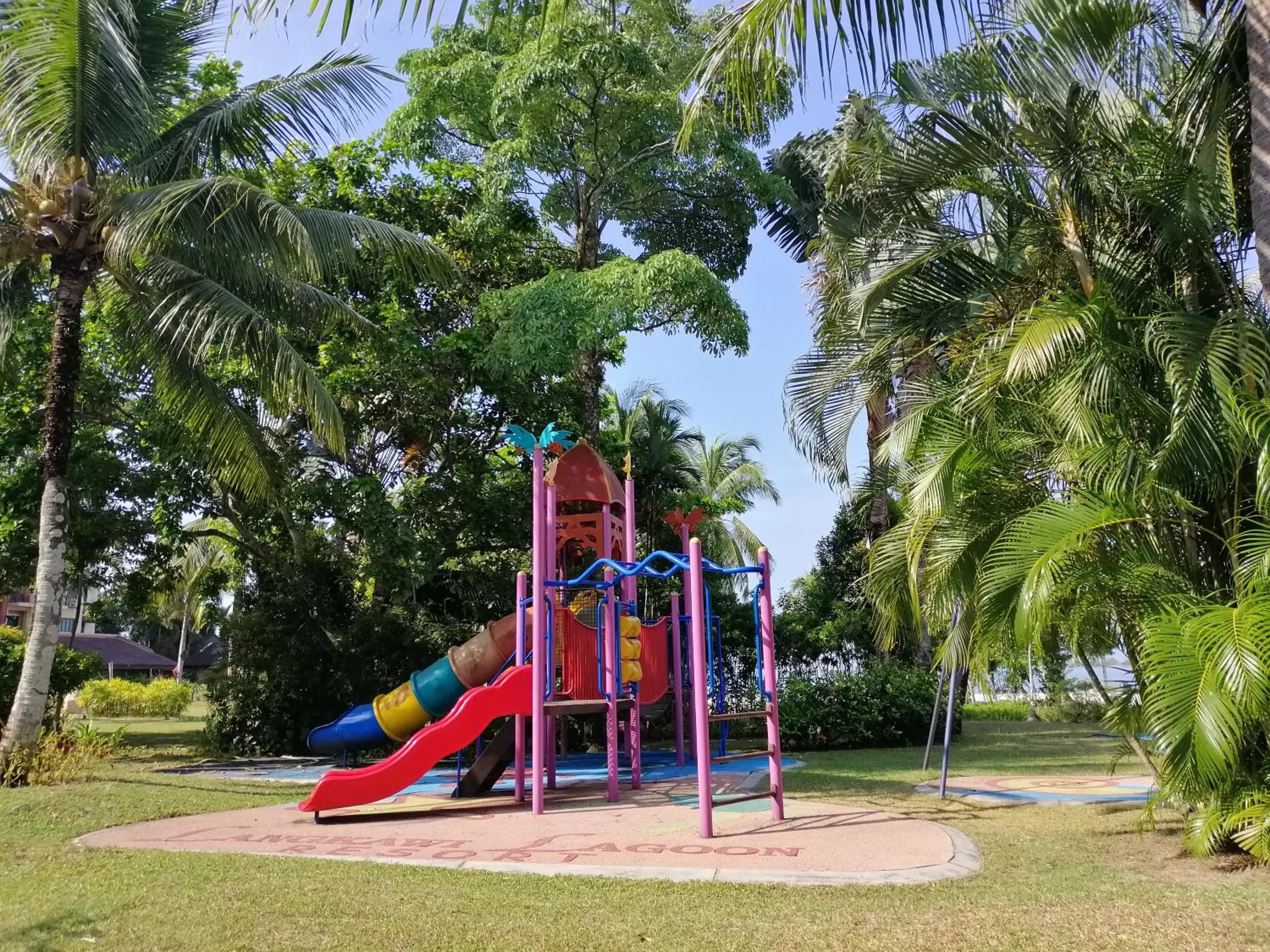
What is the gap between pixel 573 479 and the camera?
1186cm

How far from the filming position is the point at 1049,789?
1084 centimetres

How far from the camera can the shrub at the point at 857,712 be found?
56.4ft

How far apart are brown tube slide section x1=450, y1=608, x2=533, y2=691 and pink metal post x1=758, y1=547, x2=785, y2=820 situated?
351 centimetres

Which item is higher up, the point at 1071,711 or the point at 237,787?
the point at 1071,711

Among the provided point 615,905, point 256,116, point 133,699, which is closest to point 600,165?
point 256,116

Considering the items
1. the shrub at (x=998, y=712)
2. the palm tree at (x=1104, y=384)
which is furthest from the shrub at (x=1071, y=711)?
the palm tree at (x=1104, y=384)

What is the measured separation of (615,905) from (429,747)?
4.66 metres

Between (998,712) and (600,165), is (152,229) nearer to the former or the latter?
(600,165)

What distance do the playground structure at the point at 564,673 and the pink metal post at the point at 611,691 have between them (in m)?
0.02

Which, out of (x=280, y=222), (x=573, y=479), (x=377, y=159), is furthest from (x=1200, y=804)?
(x=377, y=159)

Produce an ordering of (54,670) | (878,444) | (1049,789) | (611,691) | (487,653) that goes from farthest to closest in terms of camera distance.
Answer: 1. (878,444)
2. (54,670)
3. (487,653)
4. (1049,789)
5. (611,691)

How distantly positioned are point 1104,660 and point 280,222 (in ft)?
31.3

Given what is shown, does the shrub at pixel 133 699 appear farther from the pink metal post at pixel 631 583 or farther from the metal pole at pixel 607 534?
the metal pole at pixel 607 534

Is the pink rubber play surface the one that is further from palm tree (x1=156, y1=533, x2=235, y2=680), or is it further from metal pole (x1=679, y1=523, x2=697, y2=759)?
palm tree (x1=156, y1=533, x2=235, y2=680)
